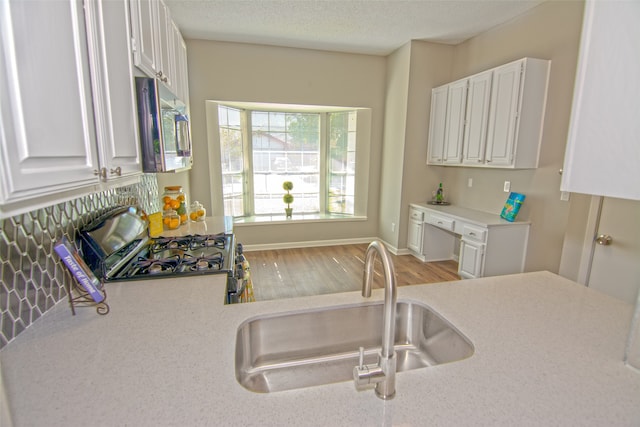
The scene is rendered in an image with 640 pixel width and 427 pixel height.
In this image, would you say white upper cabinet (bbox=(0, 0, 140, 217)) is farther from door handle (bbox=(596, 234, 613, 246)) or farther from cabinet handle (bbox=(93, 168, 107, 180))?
→ door handle (bbox=(596, 234, 613, 246))

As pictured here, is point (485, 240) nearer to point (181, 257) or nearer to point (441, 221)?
point (441, 221)

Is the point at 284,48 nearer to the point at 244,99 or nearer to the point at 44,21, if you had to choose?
the point at 244,99

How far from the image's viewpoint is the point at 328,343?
47.3 inches

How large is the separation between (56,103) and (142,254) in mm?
1242

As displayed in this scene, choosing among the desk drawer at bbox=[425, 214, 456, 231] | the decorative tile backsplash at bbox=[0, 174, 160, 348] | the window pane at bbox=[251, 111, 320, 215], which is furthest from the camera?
the window pane at bbox=[251, 111, 320, 215]

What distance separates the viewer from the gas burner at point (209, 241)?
195 centimetres

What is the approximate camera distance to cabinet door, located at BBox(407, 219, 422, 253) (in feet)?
13.7

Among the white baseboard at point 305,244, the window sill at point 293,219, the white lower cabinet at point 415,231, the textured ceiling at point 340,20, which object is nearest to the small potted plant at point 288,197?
the window sill at point 293,219

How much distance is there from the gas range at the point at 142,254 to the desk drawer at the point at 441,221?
102 inches

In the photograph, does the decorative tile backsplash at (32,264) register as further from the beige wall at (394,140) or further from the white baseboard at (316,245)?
the beige wall at (394,140)

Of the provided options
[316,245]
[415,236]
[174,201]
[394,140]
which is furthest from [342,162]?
[174,201]

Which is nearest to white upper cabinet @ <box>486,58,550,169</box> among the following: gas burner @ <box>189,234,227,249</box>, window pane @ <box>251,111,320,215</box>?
window pane @ <box>251,111,320,215</box>

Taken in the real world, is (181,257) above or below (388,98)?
below

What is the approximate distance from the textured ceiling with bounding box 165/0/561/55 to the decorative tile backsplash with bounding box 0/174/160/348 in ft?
8.78
